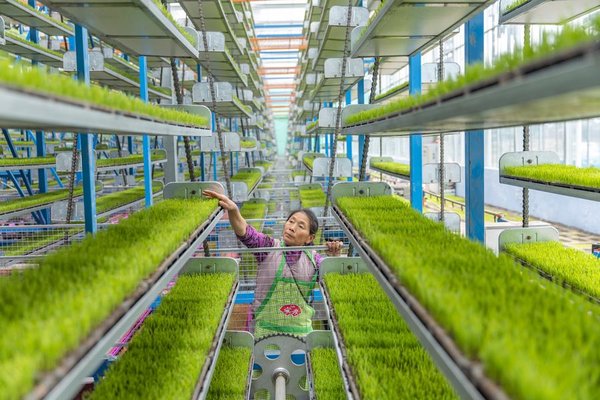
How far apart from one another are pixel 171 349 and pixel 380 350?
0.78 meters

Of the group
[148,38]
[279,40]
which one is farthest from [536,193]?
[148,38]

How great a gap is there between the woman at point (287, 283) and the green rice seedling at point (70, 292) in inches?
50.4

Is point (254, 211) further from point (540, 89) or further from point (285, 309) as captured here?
point (540, 89)

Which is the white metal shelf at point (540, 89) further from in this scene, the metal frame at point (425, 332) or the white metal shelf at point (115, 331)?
the white metal shelf at point (115, 331)

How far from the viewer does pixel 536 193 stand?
10.4m

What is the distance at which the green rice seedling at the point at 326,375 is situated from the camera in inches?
88.8

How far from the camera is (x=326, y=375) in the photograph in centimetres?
240

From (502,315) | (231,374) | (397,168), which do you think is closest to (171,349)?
(231,374)

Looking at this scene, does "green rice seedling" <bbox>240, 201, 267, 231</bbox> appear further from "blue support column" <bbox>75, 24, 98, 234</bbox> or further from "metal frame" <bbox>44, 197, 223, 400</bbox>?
"metal frame" <bbox>44, 197, 223, 400</bbox>

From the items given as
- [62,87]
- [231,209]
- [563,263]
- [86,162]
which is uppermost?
[62,87]

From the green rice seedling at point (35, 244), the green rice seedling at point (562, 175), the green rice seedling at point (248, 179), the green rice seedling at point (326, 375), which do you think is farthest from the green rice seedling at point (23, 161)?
the green rice seedling at point (562, 175)

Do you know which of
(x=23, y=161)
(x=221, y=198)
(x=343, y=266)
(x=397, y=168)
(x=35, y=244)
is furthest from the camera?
(x=397, y=168)

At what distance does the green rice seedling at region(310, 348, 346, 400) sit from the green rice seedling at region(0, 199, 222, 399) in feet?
3.17

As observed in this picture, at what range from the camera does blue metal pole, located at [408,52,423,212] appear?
3.68m
